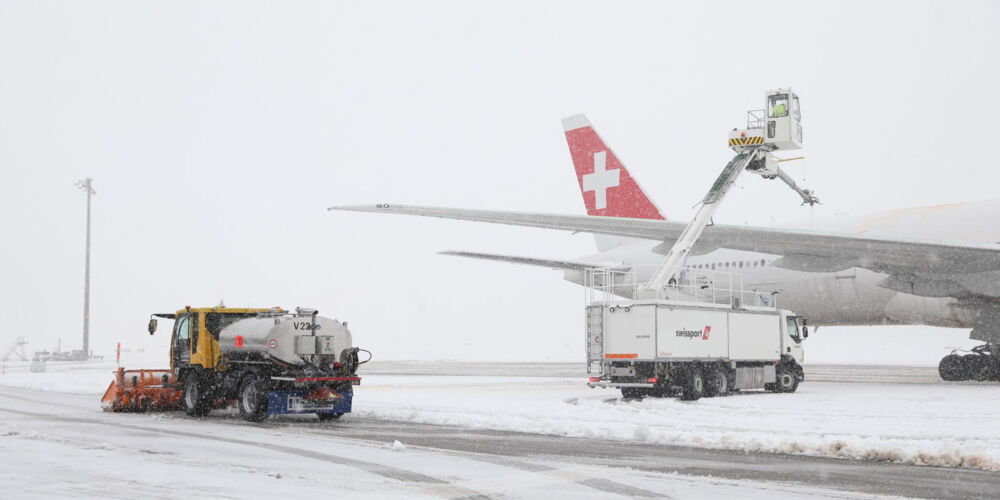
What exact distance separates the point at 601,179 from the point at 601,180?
0.03m

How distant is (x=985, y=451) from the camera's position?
31.0 feet

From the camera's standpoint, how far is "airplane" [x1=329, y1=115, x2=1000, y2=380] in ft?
68.0

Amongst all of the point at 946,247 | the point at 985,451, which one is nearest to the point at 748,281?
the point at 946,247

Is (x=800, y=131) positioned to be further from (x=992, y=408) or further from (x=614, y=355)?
(x=992, y=408)

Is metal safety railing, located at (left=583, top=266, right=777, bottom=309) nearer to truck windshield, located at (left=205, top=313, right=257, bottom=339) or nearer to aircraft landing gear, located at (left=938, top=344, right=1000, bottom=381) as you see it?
aircraft landing gear, located at (left=938, top=344, right=1000, bottom=381)

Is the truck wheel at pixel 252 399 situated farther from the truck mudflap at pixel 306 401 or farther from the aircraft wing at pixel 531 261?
the aircraft wing at pixel 531 261

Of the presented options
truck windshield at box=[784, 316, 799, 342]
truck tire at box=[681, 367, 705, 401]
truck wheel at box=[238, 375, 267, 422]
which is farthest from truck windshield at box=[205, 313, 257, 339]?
truck windshield at box=[784, 316, 799, 342]

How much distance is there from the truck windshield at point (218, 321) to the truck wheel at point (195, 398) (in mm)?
894

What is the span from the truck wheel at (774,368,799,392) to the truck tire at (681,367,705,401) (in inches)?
137

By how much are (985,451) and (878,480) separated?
6.62 ft

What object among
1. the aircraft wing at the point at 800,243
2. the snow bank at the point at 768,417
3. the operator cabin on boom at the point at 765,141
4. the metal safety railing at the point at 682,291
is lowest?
the snow bank at the point at 768,417

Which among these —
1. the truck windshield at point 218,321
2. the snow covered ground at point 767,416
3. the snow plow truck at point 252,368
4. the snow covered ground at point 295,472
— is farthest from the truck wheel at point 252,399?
the snow covered ground at point 295,472

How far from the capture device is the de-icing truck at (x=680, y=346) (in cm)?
1831

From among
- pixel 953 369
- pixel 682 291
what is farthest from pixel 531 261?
pixel 953 369
